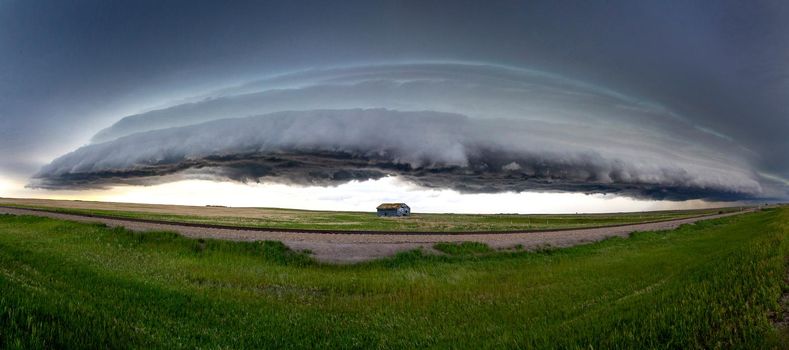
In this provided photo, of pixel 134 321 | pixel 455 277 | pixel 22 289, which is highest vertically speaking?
pixel 22 289

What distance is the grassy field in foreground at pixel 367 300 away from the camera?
21.0 feet

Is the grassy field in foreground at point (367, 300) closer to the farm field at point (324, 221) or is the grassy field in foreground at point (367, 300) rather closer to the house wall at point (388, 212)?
the farm field at point (324, 221)

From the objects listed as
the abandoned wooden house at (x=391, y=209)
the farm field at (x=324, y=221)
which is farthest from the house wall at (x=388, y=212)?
the farm field at (x=324, y=221)

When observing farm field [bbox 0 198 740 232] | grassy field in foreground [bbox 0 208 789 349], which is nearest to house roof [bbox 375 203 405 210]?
farm field [bbox 0 198 740 232]

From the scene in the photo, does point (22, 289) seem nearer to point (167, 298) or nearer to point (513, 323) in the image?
point (167, 298)

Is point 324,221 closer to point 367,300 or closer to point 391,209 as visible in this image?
point 391,209

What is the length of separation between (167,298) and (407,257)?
1667 cm

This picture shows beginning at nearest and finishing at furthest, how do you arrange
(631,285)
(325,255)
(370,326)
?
(370,326) → (631,285) → (325,255)

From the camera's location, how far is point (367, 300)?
50.5 feet

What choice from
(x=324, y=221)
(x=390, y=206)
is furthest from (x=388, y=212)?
(x=324, y=221)

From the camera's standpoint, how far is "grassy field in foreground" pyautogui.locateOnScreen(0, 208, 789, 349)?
252 inches

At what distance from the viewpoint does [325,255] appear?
26516mm

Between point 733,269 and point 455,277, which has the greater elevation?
point 733,269

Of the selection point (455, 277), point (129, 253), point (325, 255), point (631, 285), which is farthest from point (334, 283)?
point (129, 253)
